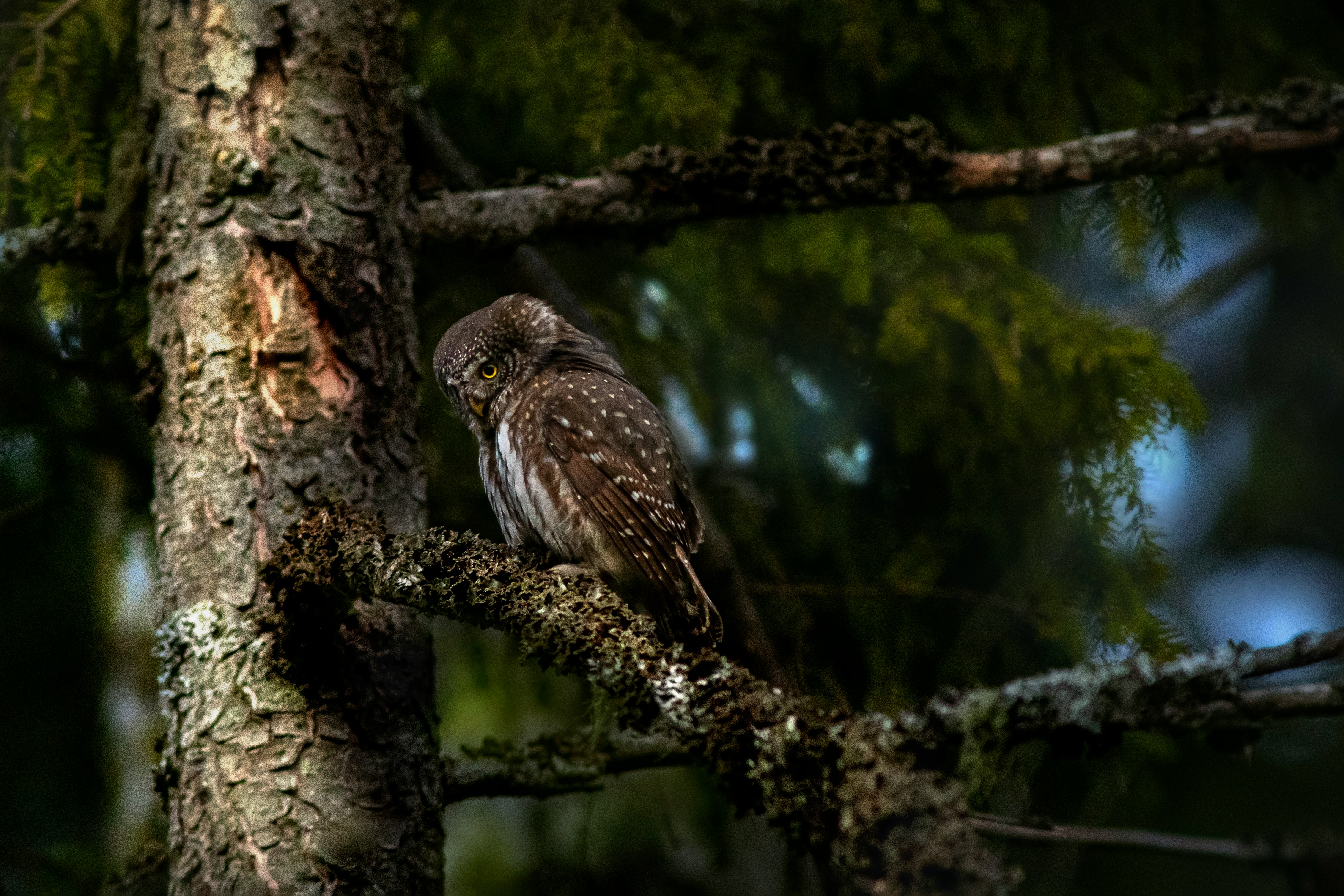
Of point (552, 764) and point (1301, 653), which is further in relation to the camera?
point (552, 764)

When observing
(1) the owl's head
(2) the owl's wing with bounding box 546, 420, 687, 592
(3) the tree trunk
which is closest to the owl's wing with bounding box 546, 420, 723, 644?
(2) the owl's wing with bounding box 546, 420, 687, 592

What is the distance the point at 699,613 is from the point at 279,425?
4.14ft

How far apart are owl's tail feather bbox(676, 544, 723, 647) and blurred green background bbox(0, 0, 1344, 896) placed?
43 cm

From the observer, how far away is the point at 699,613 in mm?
3064

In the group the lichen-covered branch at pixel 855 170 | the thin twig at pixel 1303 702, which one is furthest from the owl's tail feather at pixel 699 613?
the thin twig at pixel 1303 702

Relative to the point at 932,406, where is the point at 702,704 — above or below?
below

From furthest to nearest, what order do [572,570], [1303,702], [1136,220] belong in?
1. [1136,220]
2. [572,570]
3. [1303,702]

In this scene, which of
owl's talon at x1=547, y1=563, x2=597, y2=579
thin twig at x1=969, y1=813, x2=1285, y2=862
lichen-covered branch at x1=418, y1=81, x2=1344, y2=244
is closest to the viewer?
thin twig at x1=969, y1=813, x2=1285, y2=862

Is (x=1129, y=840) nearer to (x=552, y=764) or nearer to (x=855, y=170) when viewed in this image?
(x=552, y=764)

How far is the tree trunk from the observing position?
97.3 inches

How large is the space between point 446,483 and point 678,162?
1.79 meters

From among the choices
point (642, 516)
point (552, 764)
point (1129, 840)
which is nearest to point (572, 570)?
point (642, 516)

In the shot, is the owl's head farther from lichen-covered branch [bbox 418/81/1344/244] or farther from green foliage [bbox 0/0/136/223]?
green foliage [bbox 0/0/136/223]

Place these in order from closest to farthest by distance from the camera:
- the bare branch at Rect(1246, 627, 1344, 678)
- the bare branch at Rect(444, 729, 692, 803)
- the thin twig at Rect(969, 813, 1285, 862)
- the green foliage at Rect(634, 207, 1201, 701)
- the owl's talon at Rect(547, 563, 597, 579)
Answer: the thin twig at Rect(969, 813, 1285, 862)
the bare branch at Rect(1246, 627, 1344, 678)
the owl's talon at Rect(547, 563, 597, 579)
the bare branch at Rect(444, 729, 692, 803)
the green foliage at Rect(634, 207, 1201, 701)
